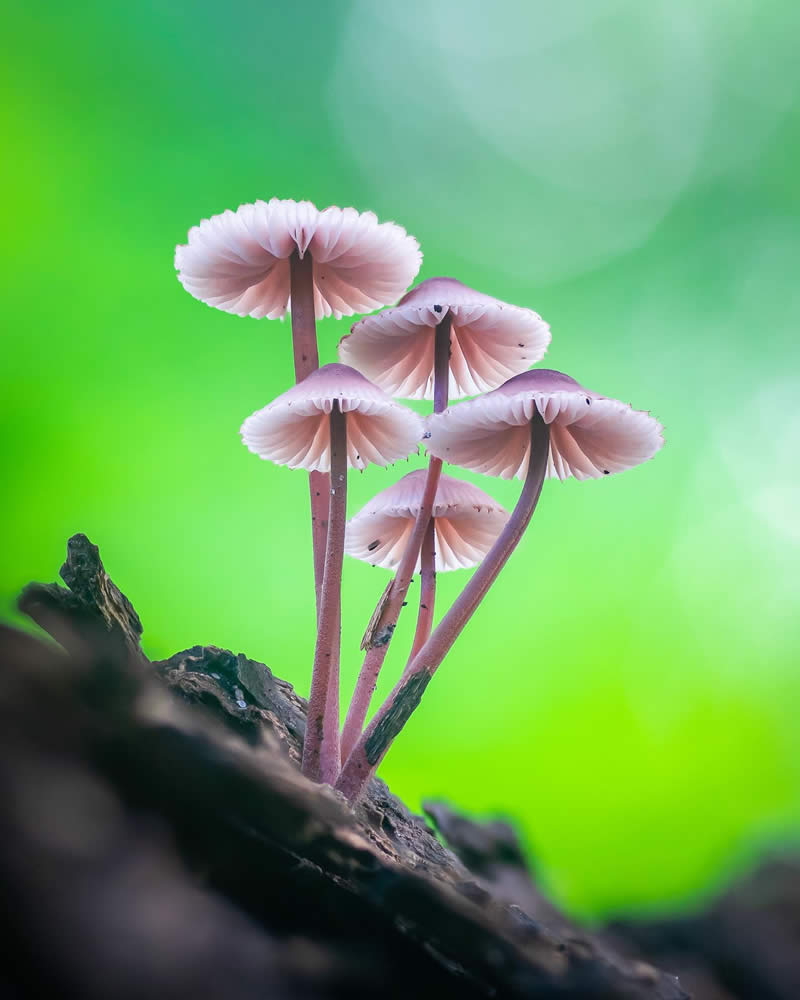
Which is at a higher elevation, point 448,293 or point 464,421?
point 448,293

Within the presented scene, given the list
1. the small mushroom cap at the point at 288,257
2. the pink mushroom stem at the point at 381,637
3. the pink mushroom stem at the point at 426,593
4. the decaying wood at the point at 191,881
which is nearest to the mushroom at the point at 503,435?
the pink mushroom stem at the point at 381,637

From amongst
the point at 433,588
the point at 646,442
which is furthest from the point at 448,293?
the point at 433,588

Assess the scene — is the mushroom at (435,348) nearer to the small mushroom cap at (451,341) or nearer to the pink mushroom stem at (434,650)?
the small mushroom cap at (451,341)

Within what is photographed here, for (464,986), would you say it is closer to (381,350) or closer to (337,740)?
(337,740)

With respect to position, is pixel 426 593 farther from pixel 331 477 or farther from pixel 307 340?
pixel 307 340

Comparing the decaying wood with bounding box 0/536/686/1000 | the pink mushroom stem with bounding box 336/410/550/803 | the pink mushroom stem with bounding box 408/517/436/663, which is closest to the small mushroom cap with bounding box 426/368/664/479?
the pink mushroom stem with bounding box 336/410/550/803

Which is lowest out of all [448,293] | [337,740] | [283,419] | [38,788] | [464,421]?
[38,788]

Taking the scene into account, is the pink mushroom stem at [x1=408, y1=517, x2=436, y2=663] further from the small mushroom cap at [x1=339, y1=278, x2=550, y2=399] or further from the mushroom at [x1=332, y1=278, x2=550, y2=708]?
the small mushroom cap at [x1=339, y1=278, x2=550, y2=399]
